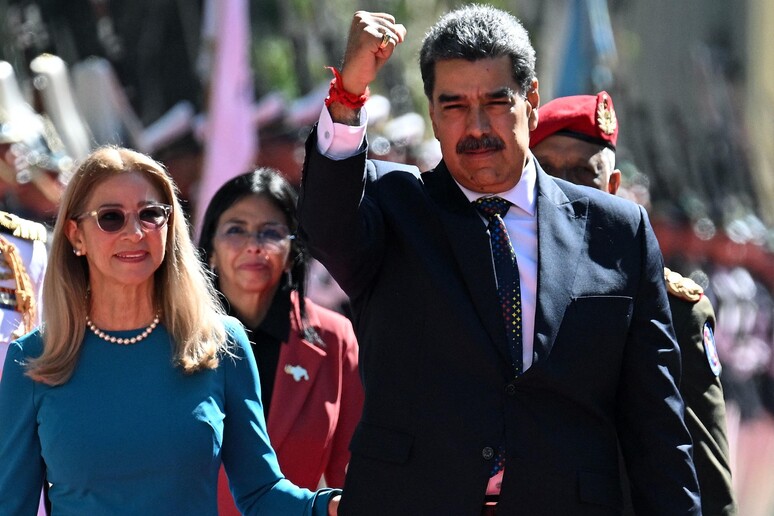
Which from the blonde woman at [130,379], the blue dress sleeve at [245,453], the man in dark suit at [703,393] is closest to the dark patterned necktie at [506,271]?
the blonde woman at [130,379]

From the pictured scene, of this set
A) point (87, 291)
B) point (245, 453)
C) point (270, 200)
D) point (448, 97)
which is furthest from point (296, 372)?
point (448, 97)

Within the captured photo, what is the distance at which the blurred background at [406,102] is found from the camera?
211 inches

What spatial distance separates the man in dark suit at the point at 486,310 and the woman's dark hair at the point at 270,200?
1.63 metres

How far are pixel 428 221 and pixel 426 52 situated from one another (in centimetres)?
41

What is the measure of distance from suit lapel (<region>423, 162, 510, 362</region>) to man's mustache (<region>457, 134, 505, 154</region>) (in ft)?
0.40

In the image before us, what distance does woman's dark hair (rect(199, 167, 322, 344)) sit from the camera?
4.55 metres

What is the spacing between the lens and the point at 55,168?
5.30m

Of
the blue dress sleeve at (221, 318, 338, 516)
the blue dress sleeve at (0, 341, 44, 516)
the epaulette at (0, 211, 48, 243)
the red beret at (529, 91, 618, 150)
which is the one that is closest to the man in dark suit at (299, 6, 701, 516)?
the blue dress sleeve at (221, 318, 338, 516)

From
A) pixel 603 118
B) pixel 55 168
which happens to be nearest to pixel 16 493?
pixel 603 118

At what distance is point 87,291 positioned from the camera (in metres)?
3.16

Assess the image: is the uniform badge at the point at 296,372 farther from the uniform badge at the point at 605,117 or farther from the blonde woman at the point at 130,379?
the uniform badge at the point at 605,117

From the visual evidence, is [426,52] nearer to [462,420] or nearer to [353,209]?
[353,209]

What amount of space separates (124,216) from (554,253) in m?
1.05

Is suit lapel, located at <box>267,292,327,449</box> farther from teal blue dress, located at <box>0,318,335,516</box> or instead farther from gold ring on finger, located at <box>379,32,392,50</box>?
gold ring on finger, located at <box>379,32,392,50</box>
